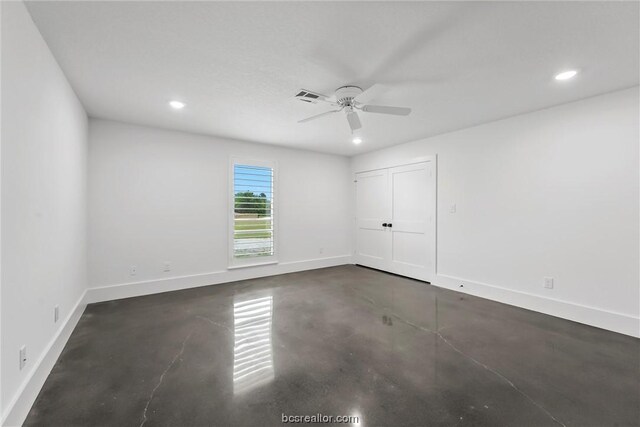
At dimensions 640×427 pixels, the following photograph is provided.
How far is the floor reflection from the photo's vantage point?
77.8 inches

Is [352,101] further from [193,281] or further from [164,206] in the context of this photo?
[193,281]

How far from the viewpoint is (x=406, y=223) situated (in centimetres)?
497

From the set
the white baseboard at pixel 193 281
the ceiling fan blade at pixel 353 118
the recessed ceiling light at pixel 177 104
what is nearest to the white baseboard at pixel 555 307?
the white baseboard at pixel 193 281

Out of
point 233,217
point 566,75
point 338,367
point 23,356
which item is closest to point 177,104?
point 233,217

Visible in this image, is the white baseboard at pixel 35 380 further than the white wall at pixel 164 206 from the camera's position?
No

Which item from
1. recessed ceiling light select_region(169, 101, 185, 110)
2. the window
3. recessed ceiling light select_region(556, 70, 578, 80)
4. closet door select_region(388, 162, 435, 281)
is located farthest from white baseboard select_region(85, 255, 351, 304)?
recessed ceiling light select_region(556, 70, 578, 80)

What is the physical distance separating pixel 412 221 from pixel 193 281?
3945 mm

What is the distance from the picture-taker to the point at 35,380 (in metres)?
1.76

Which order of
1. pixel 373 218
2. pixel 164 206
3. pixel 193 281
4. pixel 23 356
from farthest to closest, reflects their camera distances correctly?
1. pixel 373 218
2. pixel 193 281
3. pixel 164 206
4. pixel 23 356

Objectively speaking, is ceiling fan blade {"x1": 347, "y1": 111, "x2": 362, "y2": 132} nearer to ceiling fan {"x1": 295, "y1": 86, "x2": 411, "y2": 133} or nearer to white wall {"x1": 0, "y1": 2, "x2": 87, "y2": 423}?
ceiling fan {"x1": 295, "y1": 86, "x2": 411, "y2": 133}

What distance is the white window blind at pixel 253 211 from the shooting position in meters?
4.68

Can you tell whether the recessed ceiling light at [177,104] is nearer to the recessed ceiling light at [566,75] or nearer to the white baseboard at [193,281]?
the white baseboard at [193,281]

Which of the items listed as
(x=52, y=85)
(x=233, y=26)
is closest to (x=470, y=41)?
(x=233, y=26)

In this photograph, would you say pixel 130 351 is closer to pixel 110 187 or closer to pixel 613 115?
pixel 110 187
